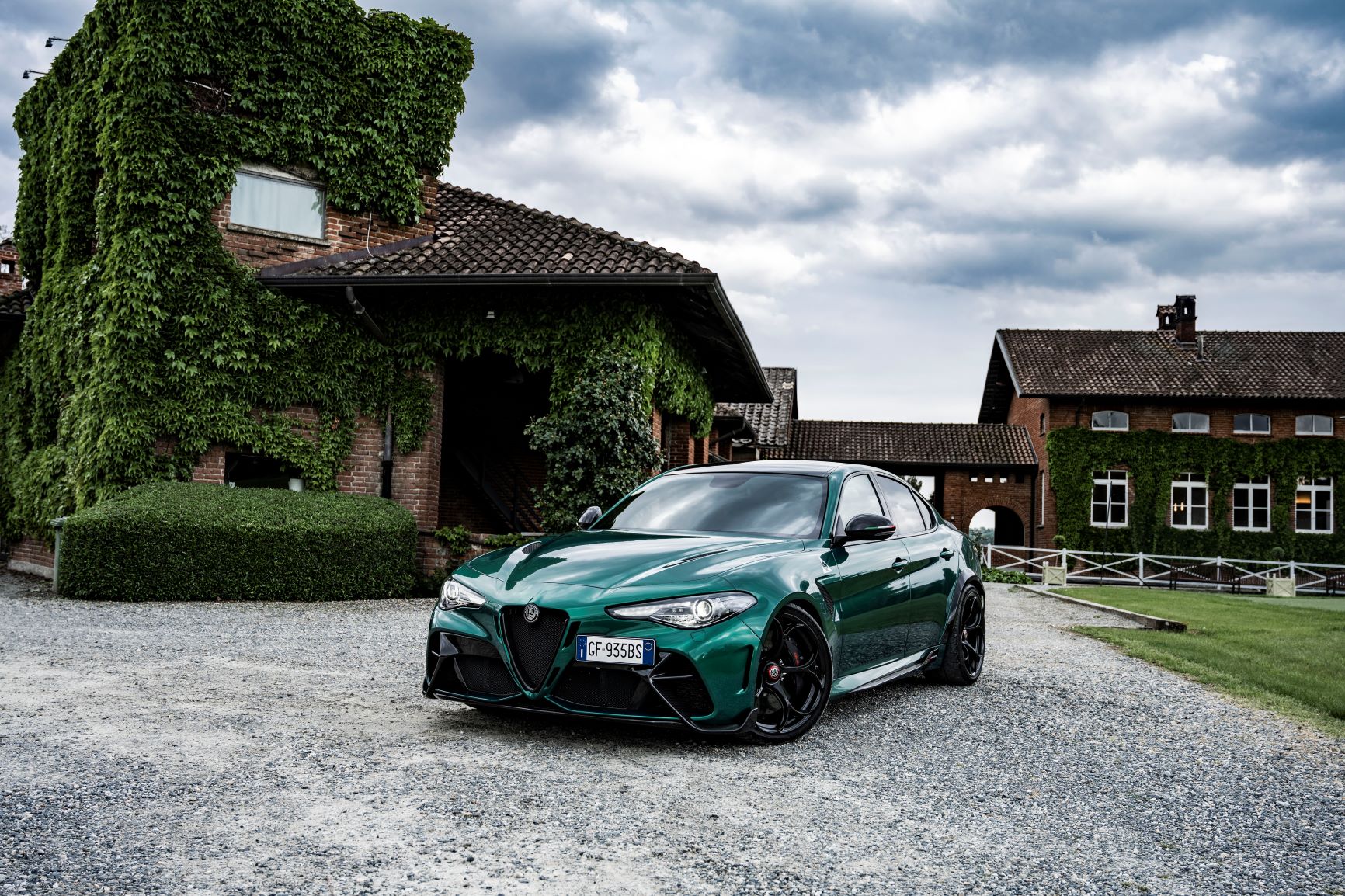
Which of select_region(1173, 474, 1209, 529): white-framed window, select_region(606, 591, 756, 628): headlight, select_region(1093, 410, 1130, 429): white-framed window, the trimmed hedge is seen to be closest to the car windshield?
select_region(606, 591, 756, 628): headlight

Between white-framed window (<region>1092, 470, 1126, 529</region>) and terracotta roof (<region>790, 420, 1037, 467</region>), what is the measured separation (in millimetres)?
3152

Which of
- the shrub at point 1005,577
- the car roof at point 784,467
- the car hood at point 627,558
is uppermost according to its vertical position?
the car roof at point 784,467

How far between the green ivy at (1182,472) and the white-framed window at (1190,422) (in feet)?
2.58

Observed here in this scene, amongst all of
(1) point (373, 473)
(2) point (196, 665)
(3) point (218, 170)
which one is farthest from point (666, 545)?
(3) point (218, 170)

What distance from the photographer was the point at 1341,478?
123 feet

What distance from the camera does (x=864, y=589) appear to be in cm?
569

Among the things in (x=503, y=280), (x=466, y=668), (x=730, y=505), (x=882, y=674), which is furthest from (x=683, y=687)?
(x=503, y=280)

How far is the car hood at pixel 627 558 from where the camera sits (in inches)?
188

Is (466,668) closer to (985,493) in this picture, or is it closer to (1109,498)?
(1109,498)

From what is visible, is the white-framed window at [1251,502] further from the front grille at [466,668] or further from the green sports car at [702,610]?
the front grille at [466,668]

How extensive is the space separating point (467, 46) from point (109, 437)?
7.80 m

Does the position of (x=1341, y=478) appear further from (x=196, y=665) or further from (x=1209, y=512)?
(x=196, y=665)

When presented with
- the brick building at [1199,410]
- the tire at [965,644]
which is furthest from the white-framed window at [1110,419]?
the tire at [965,644]

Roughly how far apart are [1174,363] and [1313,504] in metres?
6.92
